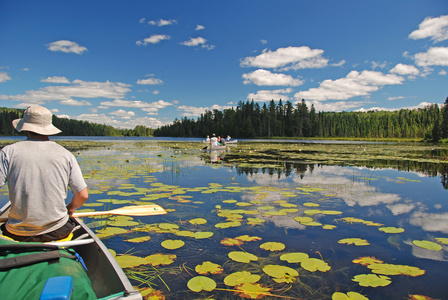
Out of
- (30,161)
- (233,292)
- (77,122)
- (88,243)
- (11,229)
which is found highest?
(77,122)

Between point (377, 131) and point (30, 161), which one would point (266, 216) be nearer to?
point (30, 161)

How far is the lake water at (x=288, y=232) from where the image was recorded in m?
2.70

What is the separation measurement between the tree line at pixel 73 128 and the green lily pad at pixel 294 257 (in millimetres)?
89644

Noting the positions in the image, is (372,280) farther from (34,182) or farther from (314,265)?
(34,182)

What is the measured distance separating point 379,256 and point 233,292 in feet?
6.90

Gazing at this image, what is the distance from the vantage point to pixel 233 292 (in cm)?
252

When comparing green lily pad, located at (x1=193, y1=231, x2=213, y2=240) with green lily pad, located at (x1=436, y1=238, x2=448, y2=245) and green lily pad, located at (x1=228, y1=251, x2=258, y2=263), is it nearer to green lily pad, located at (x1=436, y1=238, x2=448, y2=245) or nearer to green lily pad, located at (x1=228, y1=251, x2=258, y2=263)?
green lily pad, located at (x1=228, y1=251, x2=258, y2=263)

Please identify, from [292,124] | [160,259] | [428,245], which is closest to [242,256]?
[160,259]

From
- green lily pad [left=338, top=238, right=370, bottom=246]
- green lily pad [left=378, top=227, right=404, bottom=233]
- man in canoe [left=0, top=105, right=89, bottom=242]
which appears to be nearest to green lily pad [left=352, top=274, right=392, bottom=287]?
green lily pad [left=338, top=238, right=370, bottom=246]

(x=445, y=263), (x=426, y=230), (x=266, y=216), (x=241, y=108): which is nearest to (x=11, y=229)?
(x=266, y=216)

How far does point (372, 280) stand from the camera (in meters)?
2.69

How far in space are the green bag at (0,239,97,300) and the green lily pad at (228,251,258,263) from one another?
183 cm

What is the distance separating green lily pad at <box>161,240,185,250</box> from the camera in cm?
350

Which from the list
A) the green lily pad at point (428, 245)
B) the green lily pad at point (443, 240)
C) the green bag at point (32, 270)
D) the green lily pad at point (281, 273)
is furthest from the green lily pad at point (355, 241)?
the green bag at point (32, 270)
